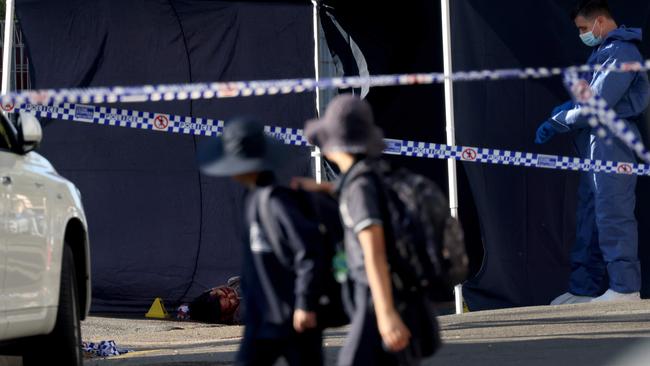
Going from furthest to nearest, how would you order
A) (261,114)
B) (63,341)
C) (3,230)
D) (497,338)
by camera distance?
1. (261,114)
2. (497,338)
3. (63,341)
4. (3,230)

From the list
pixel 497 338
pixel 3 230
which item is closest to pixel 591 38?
pixel 497 338

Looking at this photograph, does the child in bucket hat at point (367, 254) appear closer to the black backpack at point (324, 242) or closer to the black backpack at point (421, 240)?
the black backpack at point (421, 240)

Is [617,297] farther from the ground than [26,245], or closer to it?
closer to it

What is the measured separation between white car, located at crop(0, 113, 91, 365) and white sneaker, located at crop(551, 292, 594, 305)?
549cm

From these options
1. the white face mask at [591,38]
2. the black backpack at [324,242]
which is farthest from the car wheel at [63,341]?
the white face mask at [591,38]

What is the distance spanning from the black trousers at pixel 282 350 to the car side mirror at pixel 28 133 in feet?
8.66

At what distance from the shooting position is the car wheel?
7957 mm

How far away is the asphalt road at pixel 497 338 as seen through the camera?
8.91 metres

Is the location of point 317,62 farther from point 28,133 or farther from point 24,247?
point 24,247

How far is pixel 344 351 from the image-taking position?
17.6 feet

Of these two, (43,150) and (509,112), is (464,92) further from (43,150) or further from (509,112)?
(43,150)

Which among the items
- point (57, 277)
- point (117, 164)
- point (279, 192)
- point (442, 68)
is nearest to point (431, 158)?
point (442, 68)

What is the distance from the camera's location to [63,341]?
798 cm

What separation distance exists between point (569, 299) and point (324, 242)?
297 inches
